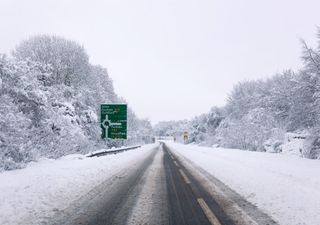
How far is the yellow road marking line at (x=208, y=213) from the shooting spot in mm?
5150

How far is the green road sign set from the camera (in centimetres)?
2706

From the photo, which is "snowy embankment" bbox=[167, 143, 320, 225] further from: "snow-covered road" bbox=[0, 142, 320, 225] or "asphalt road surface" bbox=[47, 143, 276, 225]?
"asphalt road surface" bbox=[47, 143, 276, 225]

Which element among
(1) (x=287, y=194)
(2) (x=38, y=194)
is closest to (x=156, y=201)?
(2) (x=38, y=194)

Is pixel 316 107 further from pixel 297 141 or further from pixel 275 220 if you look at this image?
pixel 275 220

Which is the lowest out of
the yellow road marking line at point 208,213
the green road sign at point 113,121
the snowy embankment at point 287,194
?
the yellow road marking line at point 208,213

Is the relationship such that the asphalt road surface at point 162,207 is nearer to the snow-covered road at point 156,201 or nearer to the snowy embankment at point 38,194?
the snow-covered road at point 156,201

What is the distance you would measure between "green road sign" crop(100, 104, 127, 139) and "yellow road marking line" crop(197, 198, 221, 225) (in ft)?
68.3

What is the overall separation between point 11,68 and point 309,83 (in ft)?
55.3

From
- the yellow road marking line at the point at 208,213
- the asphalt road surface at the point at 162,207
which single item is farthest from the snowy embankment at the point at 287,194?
the yellow road marking line at the point at 208,213

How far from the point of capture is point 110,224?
500cm

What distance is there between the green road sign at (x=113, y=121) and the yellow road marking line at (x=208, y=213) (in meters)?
20.8

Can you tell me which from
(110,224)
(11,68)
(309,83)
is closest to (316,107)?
(309,83)

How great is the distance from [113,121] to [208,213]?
72.7 ft

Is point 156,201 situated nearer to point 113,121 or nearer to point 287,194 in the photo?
point 287,194
